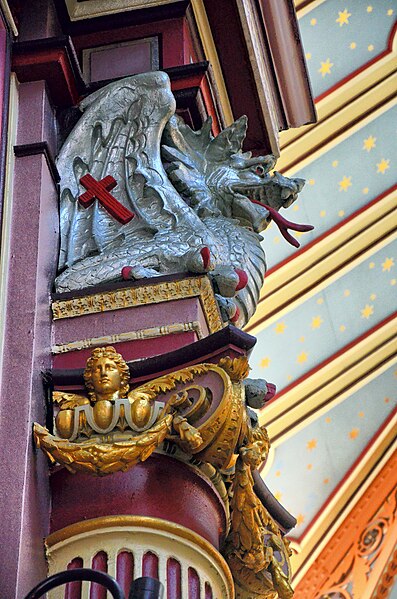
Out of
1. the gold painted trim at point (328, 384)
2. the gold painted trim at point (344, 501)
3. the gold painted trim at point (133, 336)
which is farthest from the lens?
the gold painted trim at point (344, 501)

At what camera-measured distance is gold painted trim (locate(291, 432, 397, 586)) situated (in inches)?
295

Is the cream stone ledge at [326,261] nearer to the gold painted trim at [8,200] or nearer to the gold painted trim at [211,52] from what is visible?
the gold painted trim at [211,52]

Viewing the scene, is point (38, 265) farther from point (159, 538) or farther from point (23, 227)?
point (159, 538)

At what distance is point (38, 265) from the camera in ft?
11.1

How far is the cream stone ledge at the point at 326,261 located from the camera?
7088 millimetres

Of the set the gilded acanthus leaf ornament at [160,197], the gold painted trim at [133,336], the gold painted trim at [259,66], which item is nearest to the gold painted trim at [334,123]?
the gold painted trim at [259,66]

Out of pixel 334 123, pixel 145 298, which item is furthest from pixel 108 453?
pixel 334 123

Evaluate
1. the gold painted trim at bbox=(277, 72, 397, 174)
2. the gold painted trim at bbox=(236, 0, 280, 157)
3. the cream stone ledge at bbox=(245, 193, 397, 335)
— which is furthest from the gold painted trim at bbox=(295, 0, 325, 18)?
the gold painted trim at bbox=(236, 0, 280, 157)

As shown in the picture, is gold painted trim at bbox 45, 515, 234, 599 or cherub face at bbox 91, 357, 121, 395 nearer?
gold painted trim at bbox 45, 515, 234, 599

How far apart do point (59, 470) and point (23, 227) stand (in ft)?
2.11

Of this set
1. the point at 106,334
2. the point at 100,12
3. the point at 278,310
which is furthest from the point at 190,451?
the point at 278,310

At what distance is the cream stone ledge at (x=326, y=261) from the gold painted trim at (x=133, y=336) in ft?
12.0

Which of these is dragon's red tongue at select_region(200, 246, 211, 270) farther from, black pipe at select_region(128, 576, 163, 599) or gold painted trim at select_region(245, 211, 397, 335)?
gold painted trim at select_region(245, 211, 397, 335)

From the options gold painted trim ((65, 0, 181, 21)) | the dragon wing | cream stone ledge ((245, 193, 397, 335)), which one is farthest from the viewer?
cream stone ledge ((245, 193, 397, 335))
